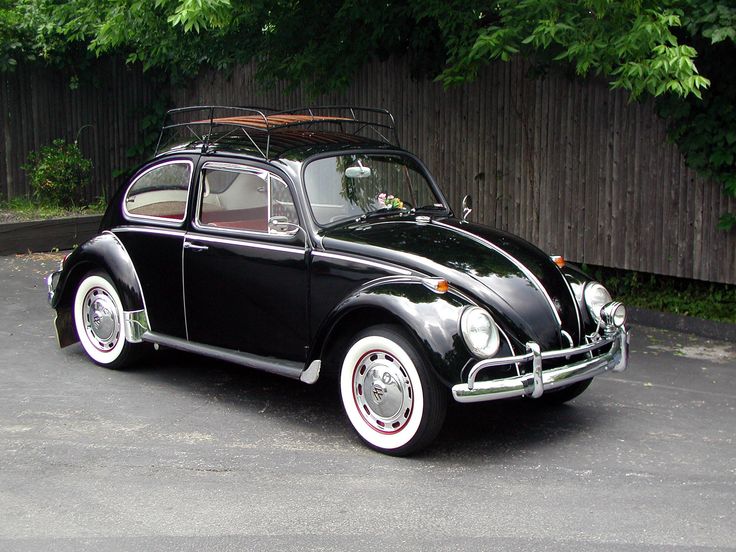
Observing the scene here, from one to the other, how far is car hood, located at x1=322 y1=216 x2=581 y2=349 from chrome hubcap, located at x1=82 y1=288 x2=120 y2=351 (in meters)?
2.07

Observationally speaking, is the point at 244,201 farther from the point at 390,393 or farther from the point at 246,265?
the point at 390,393

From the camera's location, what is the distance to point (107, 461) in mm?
5383

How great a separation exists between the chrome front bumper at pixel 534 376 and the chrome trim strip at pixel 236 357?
1265mm

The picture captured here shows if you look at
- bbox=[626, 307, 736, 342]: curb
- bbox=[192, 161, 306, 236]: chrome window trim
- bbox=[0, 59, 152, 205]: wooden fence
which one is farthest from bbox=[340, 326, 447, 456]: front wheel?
bbox=[0, 59, 152, 205]: wooden fence

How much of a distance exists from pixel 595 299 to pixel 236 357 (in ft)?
7.71

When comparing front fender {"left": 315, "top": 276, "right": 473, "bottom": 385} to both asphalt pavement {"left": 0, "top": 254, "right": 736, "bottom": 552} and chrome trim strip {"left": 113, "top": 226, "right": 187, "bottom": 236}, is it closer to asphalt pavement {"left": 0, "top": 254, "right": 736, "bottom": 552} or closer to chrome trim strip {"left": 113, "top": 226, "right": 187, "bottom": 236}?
asphalt pavement {"left": 0, "top": 254, "right": 736, "bottom": 552}

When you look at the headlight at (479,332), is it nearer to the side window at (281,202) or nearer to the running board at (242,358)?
the running board at (242,358)

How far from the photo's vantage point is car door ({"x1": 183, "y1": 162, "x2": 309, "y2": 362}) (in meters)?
6.14

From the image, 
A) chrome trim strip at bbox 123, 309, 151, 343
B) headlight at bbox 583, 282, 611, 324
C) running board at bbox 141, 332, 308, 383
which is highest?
headlight at bbox 583, 282, 611, 324

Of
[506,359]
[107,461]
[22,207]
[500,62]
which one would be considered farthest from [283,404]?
[22,207]

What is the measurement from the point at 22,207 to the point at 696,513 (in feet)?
36.1

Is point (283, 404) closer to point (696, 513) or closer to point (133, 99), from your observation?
point (696, 513)

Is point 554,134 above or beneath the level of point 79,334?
above

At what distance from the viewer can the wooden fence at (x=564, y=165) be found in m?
8.80
